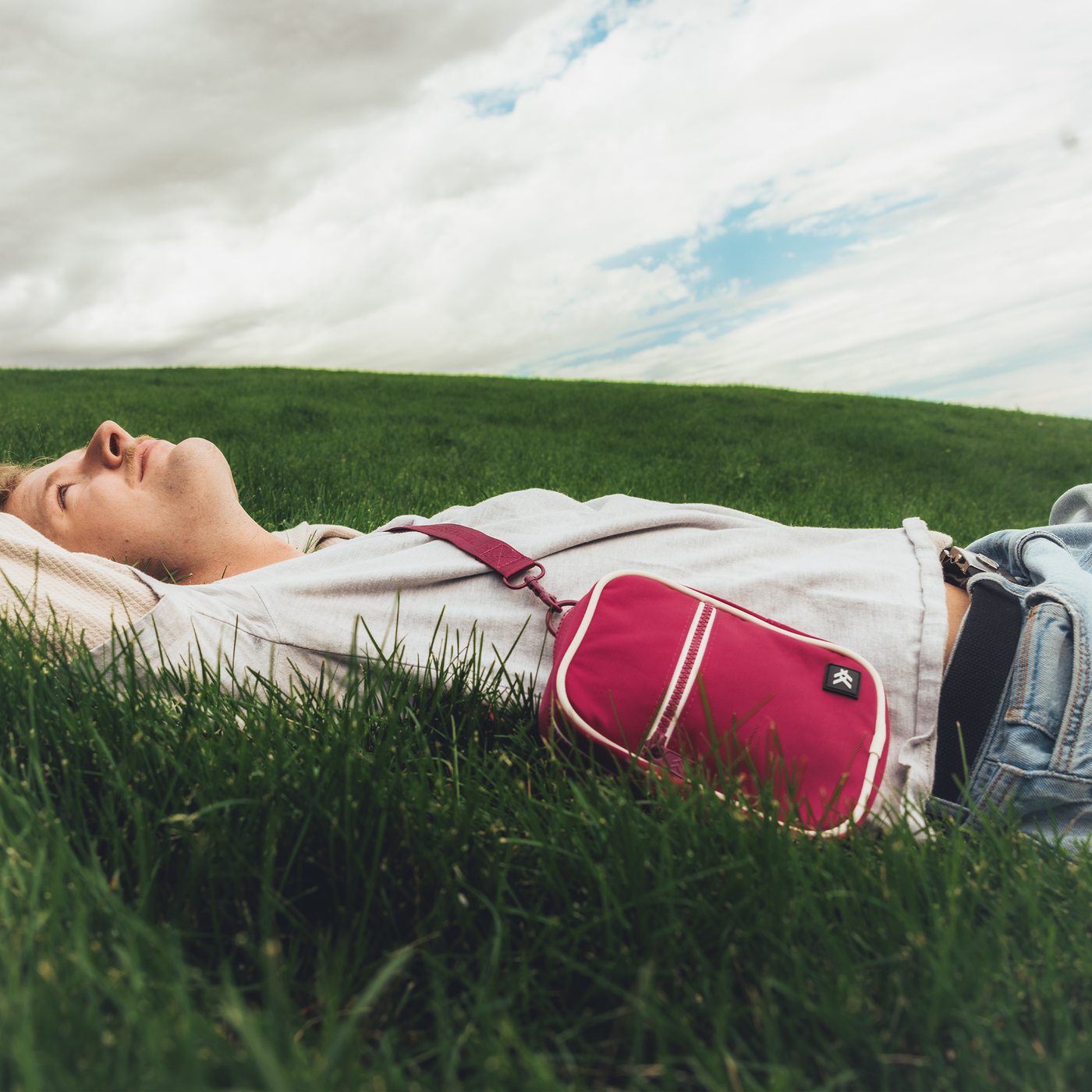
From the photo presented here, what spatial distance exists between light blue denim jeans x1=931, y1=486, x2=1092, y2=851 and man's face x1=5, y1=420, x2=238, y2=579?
273 cm

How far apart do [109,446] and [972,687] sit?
3213 mm

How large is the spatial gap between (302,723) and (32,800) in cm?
58

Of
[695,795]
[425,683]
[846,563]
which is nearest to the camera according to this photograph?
[695,795]

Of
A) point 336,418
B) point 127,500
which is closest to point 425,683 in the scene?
point 127,500

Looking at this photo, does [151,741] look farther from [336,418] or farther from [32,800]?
[336,418]

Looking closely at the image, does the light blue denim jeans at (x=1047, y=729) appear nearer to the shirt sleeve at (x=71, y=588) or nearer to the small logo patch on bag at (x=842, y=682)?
the small logo patch on bag at (x=842, y=682)

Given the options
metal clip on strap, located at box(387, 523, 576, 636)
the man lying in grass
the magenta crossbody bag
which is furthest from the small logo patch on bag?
metal clip on strap, located at box(387, 523, 576, 636)

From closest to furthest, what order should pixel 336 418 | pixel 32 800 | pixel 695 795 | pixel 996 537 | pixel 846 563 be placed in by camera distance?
pixel 32 800 < pixel 695 795 < pixel 846 563 < pixel 996 537 < pixel 336 418

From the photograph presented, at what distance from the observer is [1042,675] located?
1.72 metres

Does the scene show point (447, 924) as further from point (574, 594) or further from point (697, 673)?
point (574, 594)

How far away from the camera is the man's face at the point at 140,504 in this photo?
267 centimetres

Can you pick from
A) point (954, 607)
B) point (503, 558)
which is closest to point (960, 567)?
point (954, 607)

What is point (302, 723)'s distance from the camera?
1689 millimetres

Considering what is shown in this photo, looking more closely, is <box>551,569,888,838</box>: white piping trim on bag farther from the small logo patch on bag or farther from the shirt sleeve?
the shirt sleeve
